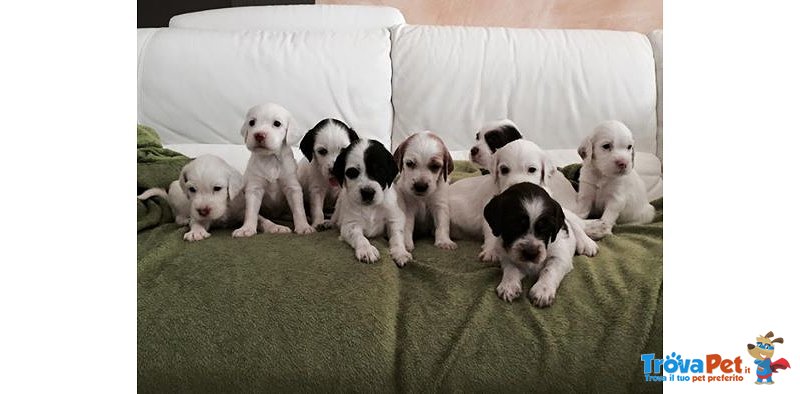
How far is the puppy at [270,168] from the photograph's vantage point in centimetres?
179

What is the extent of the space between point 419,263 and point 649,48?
188 cm

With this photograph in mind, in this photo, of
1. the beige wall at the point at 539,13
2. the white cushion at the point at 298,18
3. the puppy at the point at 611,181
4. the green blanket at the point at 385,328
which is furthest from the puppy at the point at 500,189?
the beige wall at the point at 539,13

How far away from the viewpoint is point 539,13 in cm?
341

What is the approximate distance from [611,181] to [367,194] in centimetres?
78

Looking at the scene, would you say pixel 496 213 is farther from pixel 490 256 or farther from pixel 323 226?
pixel 323 226

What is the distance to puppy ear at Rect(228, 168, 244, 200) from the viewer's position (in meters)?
1.82

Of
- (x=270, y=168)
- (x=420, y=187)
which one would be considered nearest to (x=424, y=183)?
(x=420, y=187)

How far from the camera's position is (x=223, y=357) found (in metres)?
1.23

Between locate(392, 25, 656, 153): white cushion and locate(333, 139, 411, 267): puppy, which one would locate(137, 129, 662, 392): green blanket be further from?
locate(392, 25, 656, 153): white cushion

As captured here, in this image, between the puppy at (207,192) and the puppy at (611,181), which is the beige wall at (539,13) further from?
the puppy at (207,192)

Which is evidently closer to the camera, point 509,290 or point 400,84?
point 509,290

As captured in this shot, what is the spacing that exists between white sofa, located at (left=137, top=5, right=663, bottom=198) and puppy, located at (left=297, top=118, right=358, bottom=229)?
2.45ft

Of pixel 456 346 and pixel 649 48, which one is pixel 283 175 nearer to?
pixel 456 346
